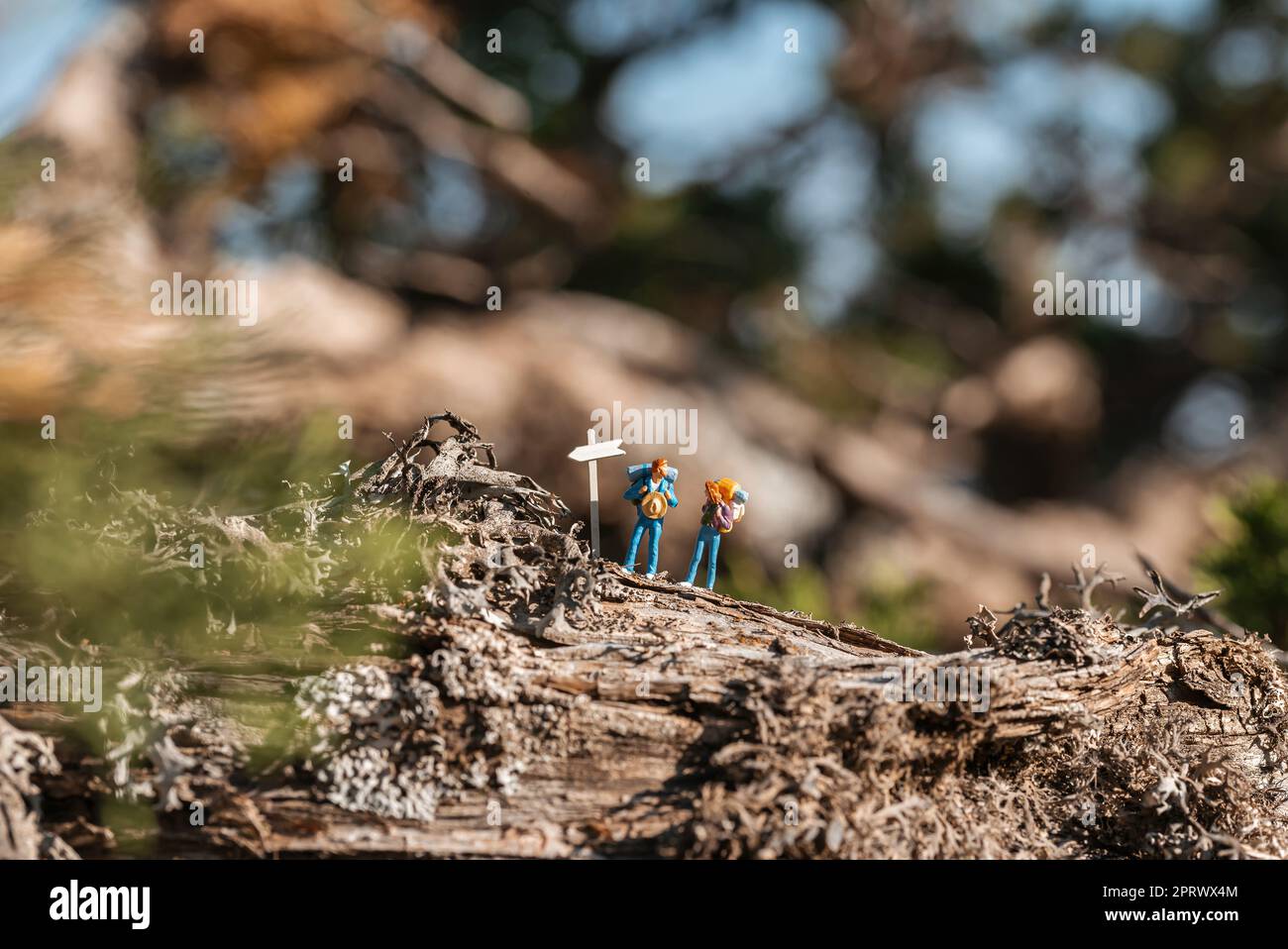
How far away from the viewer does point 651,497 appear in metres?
0.66

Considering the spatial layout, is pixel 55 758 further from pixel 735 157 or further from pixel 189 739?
pixel 735 157

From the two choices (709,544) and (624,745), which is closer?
(624,745)

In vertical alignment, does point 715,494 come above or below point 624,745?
above

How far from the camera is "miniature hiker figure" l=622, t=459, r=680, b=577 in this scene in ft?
2.16

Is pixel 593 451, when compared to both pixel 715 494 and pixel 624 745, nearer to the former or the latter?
pixel 715 494

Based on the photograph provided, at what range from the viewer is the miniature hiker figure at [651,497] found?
66 centimetres

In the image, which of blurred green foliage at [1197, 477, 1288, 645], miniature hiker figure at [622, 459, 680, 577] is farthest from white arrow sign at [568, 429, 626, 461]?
blurred green foliage at [1197, 477, 1288, 645]

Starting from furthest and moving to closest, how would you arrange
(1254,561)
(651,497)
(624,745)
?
1. (1254,561)
2. (651,497)
3. (624,745)

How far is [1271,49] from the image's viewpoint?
90.3 inches

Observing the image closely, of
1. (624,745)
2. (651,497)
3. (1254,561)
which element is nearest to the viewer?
(624,745)

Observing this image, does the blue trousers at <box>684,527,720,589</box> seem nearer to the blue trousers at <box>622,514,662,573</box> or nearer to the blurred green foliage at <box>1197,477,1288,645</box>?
the blue trousers at <box>622,514,662,573</box>

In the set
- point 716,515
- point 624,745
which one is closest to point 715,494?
point 716,515

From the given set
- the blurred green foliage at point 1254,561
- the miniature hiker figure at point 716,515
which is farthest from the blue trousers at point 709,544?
the blurred green foliage at point 1254,561

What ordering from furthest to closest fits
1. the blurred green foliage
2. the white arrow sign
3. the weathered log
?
the blurred green foliage, the white arrow sign, the weathered log
